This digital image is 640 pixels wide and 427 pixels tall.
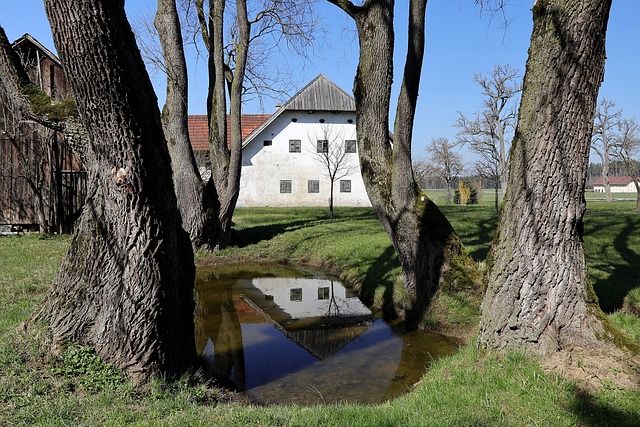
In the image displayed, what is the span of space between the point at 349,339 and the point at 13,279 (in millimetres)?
6114

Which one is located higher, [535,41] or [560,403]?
[535,41]

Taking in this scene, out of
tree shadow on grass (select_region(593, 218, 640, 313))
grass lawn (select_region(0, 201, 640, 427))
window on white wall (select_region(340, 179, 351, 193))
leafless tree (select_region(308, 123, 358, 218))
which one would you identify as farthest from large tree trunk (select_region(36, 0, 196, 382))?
window on white wall (select_region(340, 179, 351, 193))

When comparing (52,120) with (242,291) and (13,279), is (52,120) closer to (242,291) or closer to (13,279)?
(13,279)

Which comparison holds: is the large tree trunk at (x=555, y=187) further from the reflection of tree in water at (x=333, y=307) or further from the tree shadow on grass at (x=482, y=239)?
the tree shadow on grass at (x=482, y=239)

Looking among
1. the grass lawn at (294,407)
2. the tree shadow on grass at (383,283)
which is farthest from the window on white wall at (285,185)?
the grass lawn at (294,407)

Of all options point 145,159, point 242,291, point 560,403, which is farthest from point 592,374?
point 242,291

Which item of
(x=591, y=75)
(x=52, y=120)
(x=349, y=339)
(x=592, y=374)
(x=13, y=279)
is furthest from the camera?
(x=13, y=279)

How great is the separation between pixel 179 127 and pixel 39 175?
255 inches

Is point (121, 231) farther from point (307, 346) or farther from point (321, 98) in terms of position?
point (321, 98)

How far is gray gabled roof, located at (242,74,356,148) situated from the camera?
120 ft

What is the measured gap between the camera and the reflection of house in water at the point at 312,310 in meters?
7.90

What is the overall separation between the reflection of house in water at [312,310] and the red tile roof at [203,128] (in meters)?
25.0

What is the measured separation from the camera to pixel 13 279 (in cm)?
962

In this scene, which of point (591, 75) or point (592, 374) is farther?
point (591, 75)
